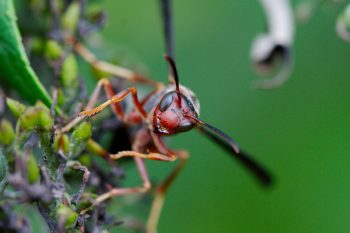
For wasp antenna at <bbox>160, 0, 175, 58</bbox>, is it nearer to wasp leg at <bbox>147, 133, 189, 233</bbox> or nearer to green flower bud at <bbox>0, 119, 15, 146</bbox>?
wasp leg at <bbox>147, 133, 189, 233</bbox>

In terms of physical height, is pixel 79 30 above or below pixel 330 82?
below

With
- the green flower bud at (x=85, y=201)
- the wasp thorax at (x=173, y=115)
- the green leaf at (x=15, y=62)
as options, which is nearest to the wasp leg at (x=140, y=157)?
the wasp thorax at (x=173, y=115)

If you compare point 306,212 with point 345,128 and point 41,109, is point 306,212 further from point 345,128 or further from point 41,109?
point 41,109

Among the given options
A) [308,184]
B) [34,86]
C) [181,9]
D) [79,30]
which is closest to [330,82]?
[308,184]

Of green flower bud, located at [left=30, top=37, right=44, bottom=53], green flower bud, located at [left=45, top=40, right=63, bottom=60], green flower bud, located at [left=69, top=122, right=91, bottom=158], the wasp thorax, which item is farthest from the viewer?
green flower bud, located at [left=30, top=37, right=44, bottom=53]

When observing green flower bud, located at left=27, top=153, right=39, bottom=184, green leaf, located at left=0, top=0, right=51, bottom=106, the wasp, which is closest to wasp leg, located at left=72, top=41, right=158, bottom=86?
the wasp

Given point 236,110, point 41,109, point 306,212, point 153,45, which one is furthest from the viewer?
point 153,45
